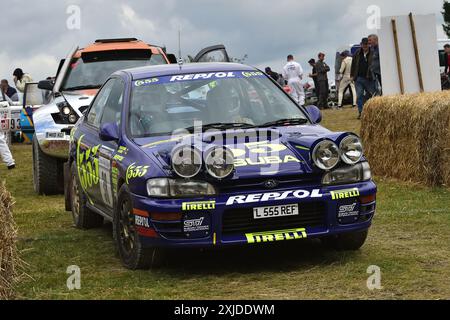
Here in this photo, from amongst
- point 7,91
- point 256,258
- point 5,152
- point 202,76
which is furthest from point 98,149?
point 7,91

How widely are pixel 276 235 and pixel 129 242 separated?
1.20 meters

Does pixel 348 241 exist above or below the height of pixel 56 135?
below

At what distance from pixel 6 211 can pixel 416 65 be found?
11.1 metres

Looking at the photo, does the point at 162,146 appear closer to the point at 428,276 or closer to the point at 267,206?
the point at 267,206

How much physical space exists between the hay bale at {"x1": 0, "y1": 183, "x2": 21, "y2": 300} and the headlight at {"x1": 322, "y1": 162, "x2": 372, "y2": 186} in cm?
228

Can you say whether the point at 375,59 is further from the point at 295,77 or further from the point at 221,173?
the point at 221,173

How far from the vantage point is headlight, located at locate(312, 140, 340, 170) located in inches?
276

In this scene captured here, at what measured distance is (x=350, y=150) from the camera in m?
7.19

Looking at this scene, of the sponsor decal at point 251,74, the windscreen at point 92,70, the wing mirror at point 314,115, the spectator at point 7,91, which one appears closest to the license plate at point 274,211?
the wing mirror at point 314,115

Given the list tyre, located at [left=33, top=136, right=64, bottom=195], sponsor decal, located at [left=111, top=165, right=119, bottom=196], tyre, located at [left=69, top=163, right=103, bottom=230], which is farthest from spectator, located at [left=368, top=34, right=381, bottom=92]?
sponsor decal, located at [left=111, top=165, right=119, bottom=196]

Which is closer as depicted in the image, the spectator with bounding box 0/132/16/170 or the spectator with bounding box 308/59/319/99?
the spectator with bounding box 0/132/16/170

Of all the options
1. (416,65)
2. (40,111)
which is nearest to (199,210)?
(40,111)

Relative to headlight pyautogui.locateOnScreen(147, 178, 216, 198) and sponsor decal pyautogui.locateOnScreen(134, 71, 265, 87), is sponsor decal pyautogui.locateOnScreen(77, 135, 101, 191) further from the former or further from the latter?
headlight pyautogui.locateOnScreen(147, 178, 216, 198)

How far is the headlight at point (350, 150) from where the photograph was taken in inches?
281
